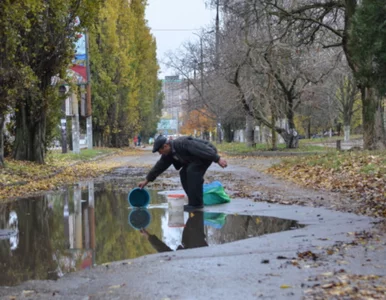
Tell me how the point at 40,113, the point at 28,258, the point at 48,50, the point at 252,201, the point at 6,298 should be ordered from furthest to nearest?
the point at 40,113 → the point at 48,50 → the point at 252,201 → the point at 28,258 → the point at 6,298

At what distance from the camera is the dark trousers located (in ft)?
32.4

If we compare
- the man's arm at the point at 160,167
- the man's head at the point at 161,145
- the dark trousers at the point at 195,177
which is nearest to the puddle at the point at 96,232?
the dark trousers at the point at 195,177

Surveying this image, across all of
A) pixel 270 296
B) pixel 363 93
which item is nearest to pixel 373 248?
pixel 270 296

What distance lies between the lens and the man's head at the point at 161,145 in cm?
966

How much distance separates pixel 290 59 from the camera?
3166cm

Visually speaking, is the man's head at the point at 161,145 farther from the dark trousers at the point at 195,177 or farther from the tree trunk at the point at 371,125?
the tree trunk at the point at 371,125

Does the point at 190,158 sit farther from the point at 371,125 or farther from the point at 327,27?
the point at 371,125

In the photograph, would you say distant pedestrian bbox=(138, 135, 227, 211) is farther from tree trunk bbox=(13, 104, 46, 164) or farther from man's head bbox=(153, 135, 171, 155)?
tree trunk bbox=(13, 104, 46, 164)

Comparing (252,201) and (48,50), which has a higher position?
(48,50)

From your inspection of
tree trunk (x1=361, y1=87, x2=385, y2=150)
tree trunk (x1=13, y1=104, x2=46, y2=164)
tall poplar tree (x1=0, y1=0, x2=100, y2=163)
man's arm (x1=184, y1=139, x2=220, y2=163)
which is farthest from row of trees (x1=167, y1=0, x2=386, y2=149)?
tree trunk (x1=13, y1=104, x2=46, y2=164)

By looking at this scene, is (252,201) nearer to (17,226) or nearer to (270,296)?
(17,226)

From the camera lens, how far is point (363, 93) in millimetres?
22453

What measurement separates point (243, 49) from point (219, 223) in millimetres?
24449

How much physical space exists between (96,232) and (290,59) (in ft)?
81.8
